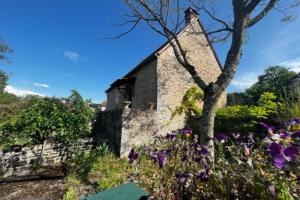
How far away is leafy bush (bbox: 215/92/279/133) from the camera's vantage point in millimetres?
7367

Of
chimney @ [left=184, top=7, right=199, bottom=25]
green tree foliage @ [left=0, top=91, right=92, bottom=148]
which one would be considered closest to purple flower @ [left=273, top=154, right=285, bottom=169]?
green tree foliage @ [left=0, top=91, right=92, bottom=148]

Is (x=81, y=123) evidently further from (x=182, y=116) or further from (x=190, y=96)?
(x=190, y=96)

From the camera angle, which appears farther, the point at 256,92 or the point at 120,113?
the point at 256,92

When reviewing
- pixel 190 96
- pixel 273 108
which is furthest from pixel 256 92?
pixel 273 108

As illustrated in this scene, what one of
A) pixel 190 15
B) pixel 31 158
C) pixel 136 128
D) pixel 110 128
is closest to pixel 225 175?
pixel 136 128

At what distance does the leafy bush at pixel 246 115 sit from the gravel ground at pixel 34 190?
19.5 ft

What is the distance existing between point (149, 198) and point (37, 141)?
6.27 m

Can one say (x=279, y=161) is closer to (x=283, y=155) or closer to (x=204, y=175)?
(x=283, y=155)

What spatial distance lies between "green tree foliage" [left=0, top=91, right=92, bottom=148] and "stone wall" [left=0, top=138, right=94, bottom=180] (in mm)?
273

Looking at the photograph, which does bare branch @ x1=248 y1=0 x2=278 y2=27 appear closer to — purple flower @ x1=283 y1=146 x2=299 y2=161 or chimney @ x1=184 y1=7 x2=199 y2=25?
purple flower @ x1=283 y1=146 x2=299 y2=161

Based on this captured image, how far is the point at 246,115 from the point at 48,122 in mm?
7426

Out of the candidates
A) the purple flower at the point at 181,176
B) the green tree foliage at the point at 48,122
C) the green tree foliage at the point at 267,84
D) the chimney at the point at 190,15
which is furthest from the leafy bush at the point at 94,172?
the green tree foliage at the point at 267,84

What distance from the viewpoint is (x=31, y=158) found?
7254 mm

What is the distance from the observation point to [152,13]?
6137 mm
